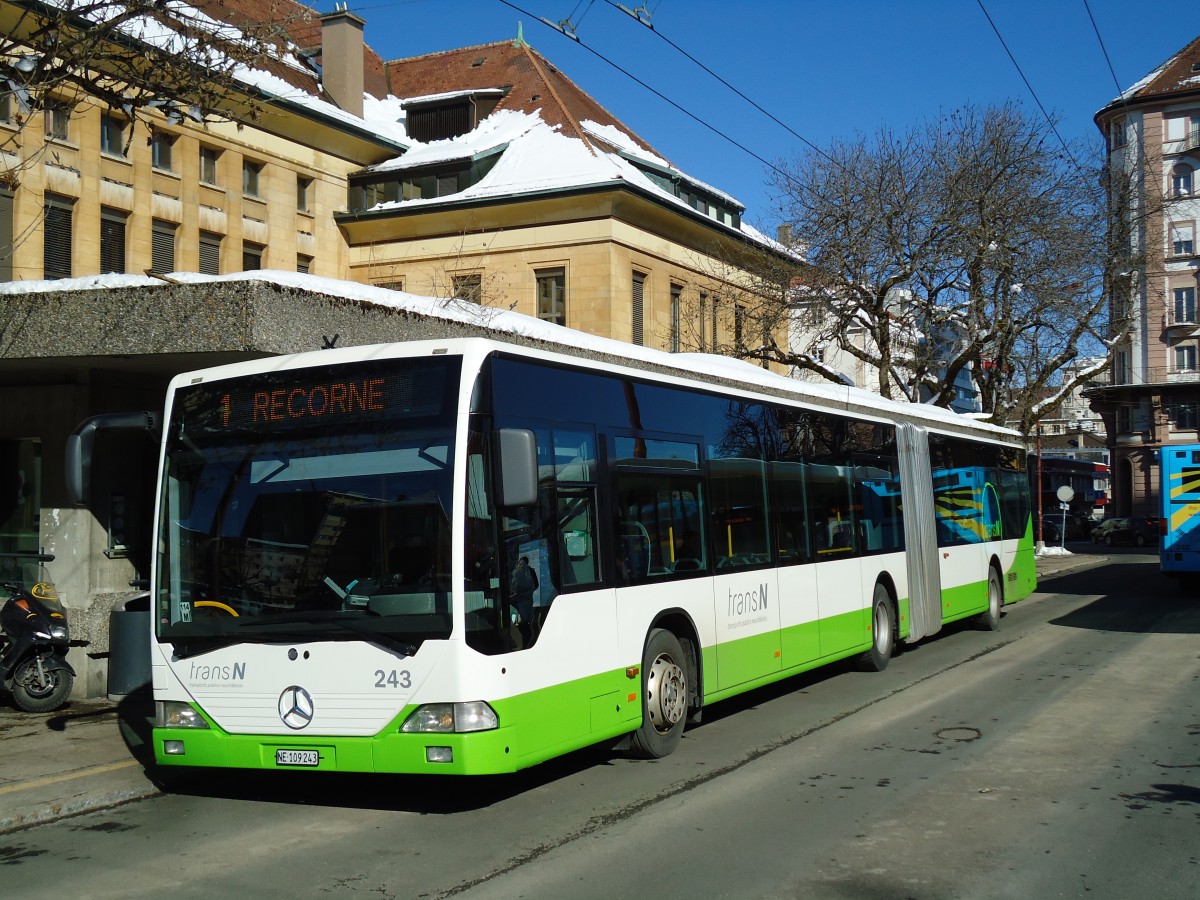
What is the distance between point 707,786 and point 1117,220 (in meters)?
36.7

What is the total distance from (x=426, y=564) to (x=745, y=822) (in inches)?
94.2

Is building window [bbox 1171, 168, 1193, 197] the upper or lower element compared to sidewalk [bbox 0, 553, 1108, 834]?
upper

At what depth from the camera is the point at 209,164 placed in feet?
131

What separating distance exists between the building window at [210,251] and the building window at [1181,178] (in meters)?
55.1

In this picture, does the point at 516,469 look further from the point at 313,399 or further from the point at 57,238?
the point at 57,238

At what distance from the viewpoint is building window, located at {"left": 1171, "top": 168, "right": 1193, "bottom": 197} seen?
7231 cm

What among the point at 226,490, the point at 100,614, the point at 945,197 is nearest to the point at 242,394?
the point at 226,490

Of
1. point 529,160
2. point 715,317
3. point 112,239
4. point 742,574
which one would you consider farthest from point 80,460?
point 715,317

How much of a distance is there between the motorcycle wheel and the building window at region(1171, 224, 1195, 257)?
72525 millimetres

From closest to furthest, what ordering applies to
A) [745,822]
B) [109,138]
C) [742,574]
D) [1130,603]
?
[745,822] < [742,574] < [1130,603] < [109,138]

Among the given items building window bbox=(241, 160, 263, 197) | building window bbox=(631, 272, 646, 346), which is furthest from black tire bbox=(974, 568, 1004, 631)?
building window bbox=(241, 160, 263, 197)

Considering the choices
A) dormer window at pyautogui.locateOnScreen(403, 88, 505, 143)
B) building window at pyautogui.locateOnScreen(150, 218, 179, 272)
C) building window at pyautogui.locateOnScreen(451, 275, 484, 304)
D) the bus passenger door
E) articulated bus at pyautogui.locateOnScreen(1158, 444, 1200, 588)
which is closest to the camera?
the bus passenger door

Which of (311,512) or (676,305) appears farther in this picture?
(676,305)

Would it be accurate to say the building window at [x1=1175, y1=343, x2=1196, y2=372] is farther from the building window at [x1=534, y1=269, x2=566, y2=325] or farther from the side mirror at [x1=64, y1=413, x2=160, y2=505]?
the side mirror at [x1=64, y1=413, x2=160, y2=505]
